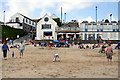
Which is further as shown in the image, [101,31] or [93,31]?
[93,31]

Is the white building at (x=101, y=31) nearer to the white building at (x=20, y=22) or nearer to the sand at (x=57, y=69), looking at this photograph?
the white building at (x=20, y=22)

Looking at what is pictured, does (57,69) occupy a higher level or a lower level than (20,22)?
lower

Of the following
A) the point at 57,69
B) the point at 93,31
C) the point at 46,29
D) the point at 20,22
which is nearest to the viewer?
the point at 57,69

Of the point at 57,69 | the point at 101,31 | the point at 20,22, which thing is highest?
the point at 20,22

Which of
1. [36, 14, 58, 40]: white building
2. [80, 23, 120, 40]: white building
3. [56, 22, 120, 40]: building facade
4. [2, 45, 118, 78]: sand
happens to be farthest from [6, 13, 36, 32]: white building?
[2, 45, 118, 78]: sand

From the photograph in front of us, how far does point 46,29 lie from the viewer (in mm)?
53219

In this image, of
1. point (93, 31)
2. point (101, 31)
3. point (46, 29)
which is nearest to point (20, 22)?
point (46, 29)

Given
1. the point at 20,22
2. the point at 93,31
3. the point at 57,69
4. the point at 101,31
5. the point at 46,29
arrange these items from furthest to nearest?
the point at 20,22 < the point at 46,29 < the point at 93,31 < the point at 101,31 < the point at 57,69

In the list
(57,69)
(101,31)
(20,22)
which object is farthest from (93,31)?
(57,69)

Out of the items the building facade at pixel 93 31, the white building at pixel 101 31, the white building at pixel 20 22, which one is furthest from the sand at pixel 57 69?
the white building at pixel 20 22

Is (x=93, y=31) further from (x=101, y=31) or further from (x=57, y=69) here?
(x=57, y=69)

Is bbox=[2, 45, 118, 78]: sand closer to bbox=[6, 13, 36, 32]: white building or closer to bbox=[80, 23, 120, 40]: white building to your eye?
bbox=[80, 23, 120, 40]: white building

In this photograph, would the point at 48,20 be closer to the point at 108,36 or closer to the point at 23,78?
the point at 108,36

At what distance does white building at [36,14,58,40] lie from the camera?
173 feet
